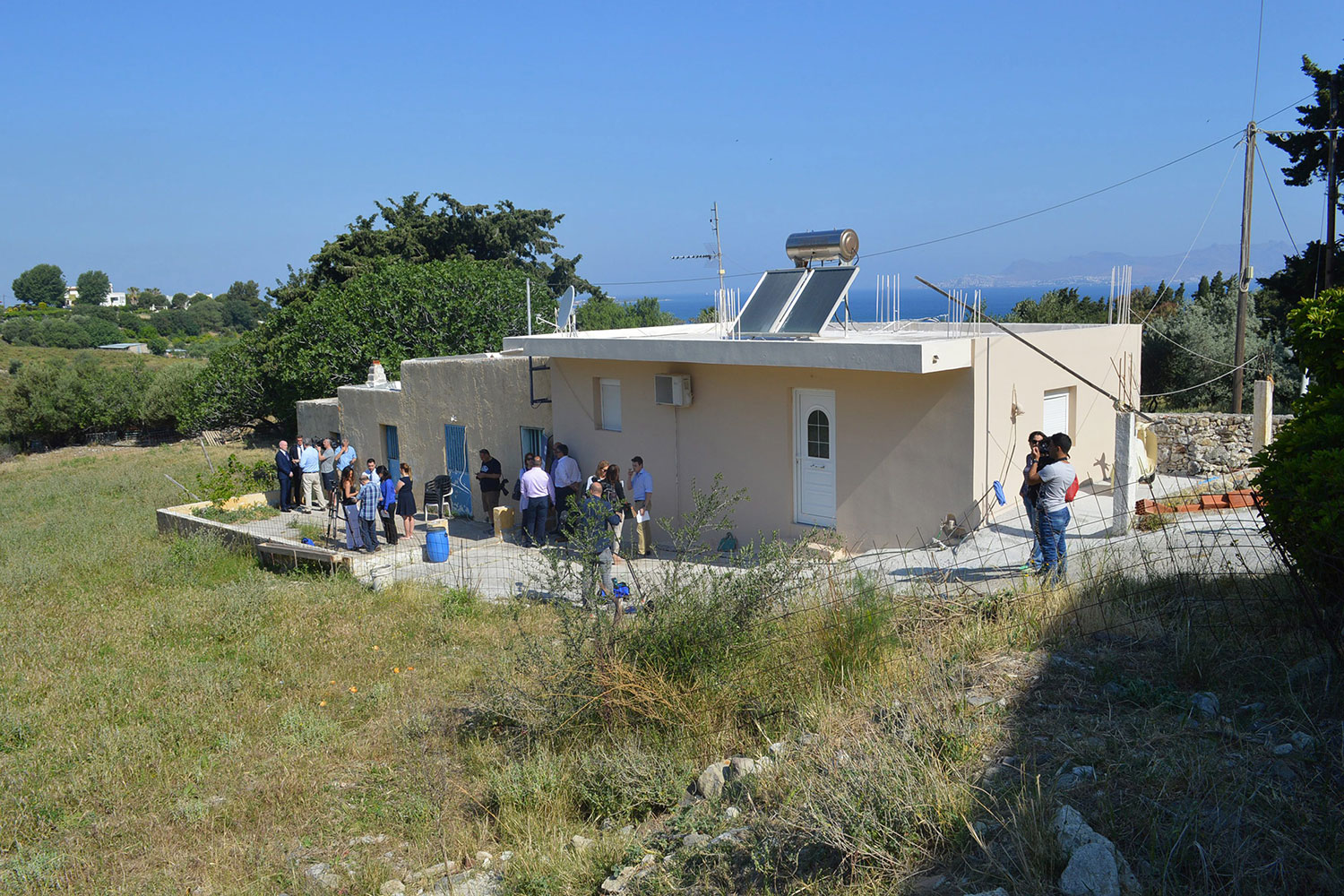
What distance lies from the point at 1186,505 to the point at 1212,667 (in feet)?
21.2

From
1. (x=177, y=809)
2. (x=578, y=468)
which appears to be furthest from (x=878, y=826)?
(x=578, y=468)

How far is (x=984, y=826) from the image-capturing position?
3.92 m

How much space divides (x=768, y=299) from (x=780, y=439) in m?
2.10

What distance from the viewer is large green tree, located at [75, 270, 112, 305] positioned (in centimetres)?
13950

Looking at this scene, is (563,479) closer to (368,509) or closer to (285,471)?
(368,509)

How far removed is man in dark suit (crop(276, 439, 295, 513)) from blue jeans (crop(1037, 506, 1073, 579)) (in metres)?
15.7

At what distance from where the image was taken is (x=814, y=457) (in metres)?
13.3

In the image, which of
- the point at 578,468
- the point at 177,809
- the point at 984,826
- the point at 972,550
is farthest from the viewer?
the point at 578,468

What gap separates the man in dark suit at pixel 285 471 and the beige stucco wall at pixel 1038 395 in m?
14.2

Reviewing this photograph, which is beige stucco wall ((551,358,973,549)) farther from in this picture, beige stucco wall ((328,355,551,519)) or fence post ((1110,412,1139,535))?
fence post ((1110,412,1139,535))

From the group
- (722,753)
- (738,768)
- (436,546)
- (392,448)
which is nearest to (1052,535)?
(722,753)

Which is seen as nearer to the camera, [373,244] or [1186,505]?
[1186,505]

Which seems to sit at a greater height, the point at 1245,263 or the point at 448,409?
the point at 1245,263

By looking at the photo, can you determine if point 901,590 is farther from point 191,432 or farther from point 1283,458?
point 191,432
